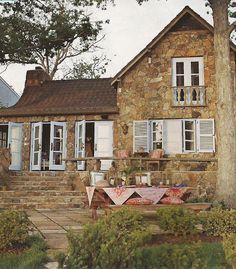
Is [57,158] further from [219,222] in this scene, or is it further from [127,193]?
[219,222]

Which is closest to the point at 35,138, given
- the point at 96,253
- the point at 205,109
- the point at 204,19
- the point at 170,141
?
the point at 170,141

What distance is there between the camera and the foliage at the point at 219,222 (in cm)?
679

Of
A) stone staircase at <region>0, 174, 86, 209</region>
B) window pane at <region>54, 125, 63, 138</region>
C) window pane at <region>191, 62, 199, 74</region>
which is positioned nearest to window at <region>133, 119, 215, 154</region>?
window pane at <region>191, 62, 199, 74</region>

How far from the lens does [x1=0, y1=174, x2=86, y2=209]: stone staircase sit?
41.1 ft

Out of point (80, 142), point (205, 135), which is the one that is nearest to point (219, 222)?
point (205, 135)

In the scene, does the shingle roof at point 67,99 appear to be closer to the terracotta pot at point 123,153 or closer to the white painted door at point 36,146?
the white painted door at point 36,146

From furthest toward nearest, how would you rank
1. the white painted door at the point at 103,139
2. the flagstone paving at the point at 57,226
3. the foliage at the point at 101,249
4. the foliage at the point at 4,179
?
1. the white painted door at the point at 103,139
2. the foliage at the point at 4,179
3. the flagstone paving at the point at 57,226
4. the foliage at the point at 101,249

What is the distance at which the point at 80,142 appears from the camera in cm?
1705

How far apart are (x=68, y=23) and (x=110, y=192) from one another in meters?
13.4

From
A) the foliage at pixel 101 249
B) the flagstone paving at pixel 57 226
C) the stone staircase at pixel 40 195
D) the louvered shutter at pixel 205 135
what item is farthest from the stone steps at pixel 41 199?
the foliage at pixel 101 249

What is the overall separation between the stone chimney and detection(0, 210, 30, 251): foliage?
49.4ft

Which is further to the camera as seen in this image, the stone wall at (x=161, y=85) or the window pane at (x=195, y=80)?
the window pane at (x=195, y=80)

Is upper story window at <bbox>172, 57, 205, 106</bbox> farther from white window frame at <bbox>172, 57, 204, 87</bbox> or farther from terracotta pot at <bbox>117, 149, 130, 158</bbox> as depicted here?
terracotta pot at <bbox>117, 149, 130, 158</bbox>

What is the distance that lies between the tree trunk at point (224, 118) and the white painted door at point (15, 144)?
10.0 metres
